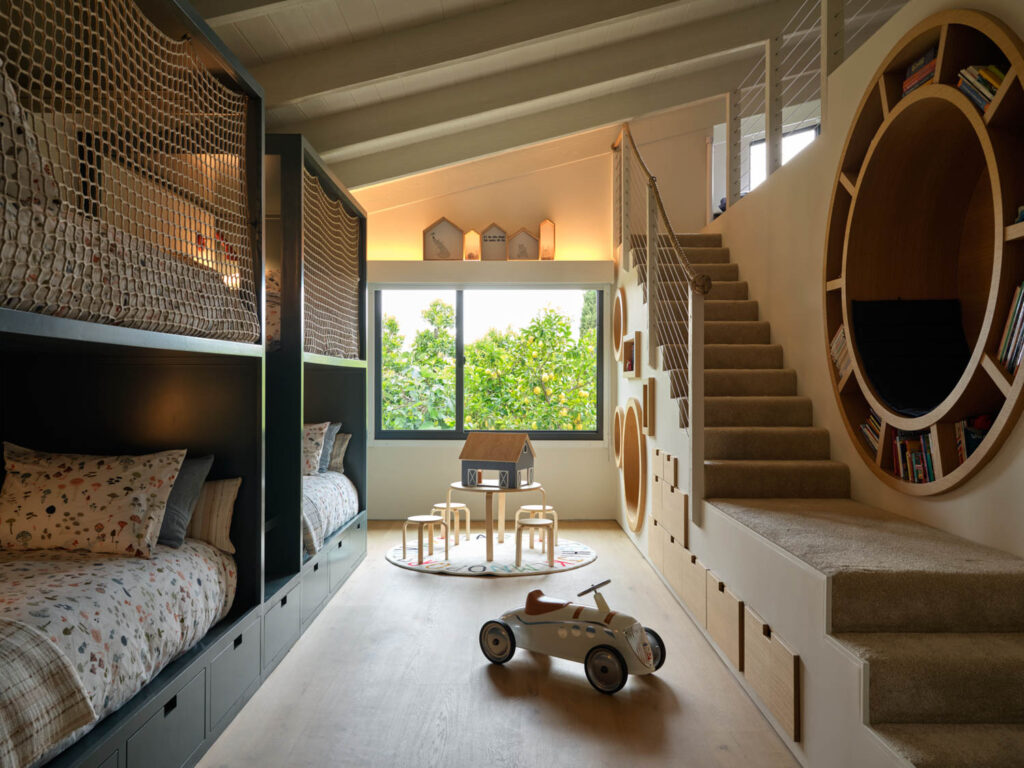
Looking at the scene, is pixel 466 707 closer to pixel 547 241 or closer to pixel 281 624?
pixel 281 624

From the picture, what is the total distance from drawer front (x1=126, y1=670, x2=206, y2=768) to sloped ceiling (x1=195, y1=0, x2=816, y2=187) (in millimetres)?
2642

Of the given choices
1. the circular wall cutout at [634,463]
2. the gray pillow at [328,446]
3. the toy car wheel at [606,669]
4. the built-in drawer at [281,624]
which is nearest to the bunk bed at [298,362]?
the built-in drawer at [281,624]

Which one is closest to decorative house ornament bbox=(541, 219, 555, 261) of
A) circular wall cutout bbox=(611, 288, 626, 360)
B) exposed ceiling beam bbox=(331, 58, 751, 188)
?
circular wall cutout bbox=(611, 288, 626, 360)

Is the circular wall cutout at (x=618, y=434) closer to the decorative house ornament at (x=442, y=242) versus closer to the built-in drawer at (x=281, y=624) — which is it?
the decorative house ornament at (x=442, y=242)

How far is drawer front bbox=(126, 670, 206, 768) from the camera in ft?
6.40

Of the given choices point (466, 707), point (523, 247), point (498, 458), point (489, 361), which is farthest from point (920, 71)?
point (489, 361)

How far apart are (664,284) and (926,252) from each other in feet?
6.42

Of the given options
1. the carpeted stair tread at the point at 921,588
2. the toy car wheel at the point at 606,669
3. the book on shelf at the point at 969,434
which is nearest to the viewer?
the carpeted stair tread at the point at 921,588

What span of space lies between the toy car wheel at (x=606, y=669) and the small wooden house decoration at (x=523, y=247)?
4323mm

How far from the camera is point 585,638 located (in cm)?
296

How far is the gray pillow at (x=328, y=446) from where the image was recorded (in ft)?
15.7

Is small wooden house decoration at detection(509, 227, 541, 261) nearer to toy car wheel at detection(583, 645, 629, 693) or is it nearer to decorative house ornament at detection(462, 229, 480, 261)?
decorative house ornament at detection(462, 229, 480, 261)

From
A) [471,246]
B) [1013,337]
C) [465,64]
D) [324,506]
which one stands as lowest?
[324,506]

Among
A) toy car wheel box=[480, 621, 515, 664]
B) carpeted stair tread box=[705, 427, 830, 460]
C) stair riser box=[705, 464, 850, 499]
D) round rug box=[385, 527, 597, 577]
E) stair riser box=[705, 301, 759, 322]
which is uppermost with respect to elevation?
stair riser box=[705, 301, 759, 322]
